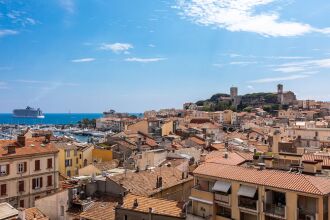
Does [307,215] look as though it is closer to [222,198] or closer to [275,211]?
[275,211]

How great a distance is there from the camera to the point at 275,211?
23.0 metres

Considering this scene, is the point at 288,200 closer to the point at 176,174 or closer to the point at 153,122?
the point at 176,174

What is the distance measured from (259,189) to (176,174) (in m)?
13.5

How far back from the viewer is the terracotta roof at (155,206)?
26047mm

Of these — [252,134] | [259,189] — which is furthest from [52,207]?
[252,134]

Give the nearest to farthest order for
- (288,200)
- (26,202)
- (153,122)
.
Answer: (288,200)
(26,202)
(153,122)

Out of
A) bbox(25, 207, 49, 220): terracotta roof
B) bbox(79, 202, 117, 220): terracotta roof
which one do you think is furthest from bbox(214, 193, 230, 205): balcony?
bbox(25, 207, 49, 220): terracotta roof

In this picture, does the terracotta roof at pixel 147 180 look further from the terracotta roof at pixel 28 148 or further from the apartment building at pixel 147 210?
the terracotta roof at pixel 28 148

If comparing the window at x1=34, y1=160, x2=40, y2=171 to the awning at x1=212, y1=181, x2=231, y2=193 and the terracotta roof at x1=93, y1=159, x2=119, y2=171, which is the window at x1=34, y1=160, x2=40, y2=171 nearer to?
the terracotta roof at x1=93, y1=159, x2=119, y2=171

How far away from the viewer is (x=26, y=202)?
3853cm

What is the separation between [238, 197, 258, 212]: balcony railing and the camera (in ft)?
78.7

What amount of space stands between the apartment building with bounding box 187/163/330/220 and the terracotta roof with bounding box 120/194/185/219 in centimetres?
110

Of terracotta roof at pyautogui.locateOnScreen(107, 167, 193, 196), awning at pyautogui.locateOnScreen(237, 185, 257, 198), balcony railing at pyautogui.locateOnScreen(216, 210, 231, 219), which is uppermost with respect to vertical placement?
awning at pyautogui.locateOnScreen(237, 185, 257, 198)

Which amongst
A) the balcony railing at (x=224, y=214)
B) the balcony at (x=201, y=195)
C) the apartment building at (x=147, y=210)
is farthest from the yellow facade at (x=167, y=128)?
the balcony railing at (x=224, y=214)
